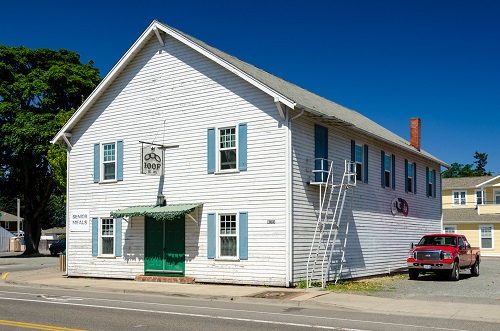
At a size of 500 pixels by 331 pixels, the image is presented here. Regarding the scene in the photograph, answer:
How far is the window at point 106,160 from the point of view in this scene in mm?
24469

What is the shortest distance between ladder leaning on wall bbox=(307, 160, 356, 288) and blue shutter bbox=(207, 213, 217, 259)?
11.0 feet

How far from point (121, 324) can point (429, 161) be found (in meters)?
24.6

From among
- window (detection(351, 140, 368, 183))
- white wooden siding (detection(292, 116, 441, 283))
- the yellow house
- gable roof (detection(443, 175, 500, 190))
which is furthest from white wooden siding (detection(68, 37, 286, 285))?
gable roof (detection(443, 175, 500, 190))

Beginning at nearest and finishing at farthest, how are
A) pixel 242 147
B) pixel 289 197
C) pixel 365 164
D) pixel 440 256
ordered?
pixel 289 197
pixel 242 147
pixel 440 256
pixel 365 164

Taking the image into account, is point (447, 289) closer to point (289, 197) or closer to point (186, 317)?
point (289, 197)

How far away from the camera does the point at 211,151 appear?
2183 centimetres

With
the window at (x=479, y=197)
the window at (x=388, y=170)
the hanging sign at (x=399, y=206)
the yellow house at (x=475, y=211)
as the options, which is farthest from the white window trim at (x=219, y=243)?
the window at (x=479, y=197)

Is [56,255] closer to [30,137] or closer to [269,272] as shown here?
[30,137]

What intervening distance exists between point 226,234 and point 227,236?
0.08 m

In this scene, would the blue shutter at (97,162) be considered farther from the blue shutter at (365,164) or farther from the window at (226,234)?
the blue shutter at (365,164)

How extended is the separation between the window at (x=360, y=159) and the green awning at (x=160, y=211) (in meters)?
6.88

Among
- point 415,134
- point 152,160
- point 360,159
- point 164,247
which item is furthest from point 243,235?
point 415,134

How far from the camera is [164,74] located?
76.8 ft

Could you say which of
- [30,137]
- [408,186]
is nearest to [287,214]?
[408,186]
